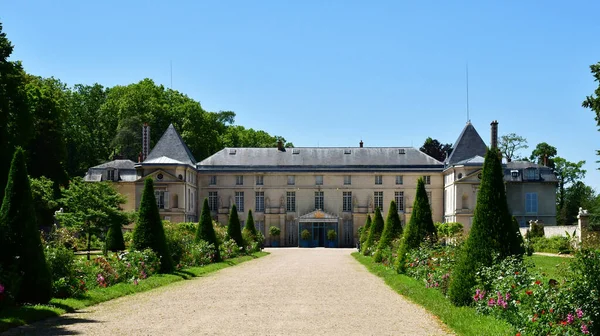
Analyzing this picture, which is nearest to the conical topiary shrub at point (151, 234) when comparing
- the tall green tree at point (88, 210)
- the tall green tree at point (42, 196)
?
the tall green tree at point (88, 210)

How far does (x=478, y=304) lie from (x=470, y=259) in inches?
39.0

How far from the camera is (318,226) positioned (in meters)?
53.5

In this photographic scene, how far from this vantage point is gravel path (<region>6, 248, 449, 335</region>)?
8.99 metres

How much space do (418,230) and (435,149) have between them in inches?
2077

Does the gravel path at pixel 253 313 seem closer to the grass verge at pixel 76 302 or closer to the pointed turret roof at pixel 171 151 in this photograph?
the grass verge at pixel 76 302

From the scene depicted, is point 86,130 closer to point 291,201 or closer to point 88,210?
point 291,201

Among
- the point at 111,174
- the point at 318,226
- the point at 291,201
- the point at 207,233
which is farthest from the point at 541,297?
the point at 111,174

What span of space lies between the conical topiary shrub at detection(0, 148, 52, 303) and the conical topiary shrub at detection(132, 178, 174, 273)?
6.69m

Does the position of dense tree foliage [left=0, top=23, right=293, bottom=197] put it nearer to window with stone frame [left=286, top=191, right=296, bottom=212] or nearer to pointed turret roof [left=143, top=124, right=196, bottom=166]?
pointed turret roof [left=143, top=124, right=196, bottom=166]

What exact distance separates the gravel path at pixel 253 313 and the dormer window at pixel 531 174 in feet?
121

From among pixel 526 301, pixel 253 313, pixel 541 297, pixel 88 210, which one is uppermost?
pixel 88 210

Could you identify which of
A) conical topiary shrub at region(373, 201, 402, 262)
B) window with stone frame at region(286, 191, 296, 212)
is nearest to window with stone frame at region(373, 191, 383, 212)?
window with stone frame at region(286, 191, 296, 212)

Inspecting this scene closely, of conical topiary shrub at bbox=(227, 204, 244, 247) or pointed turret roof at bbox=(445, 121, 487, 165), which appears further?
pointed turret roof at bbox=(445, 121, 487, 165)

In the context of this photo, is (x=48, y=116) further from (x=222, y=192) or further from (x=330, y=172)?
(x=330, y=172)
